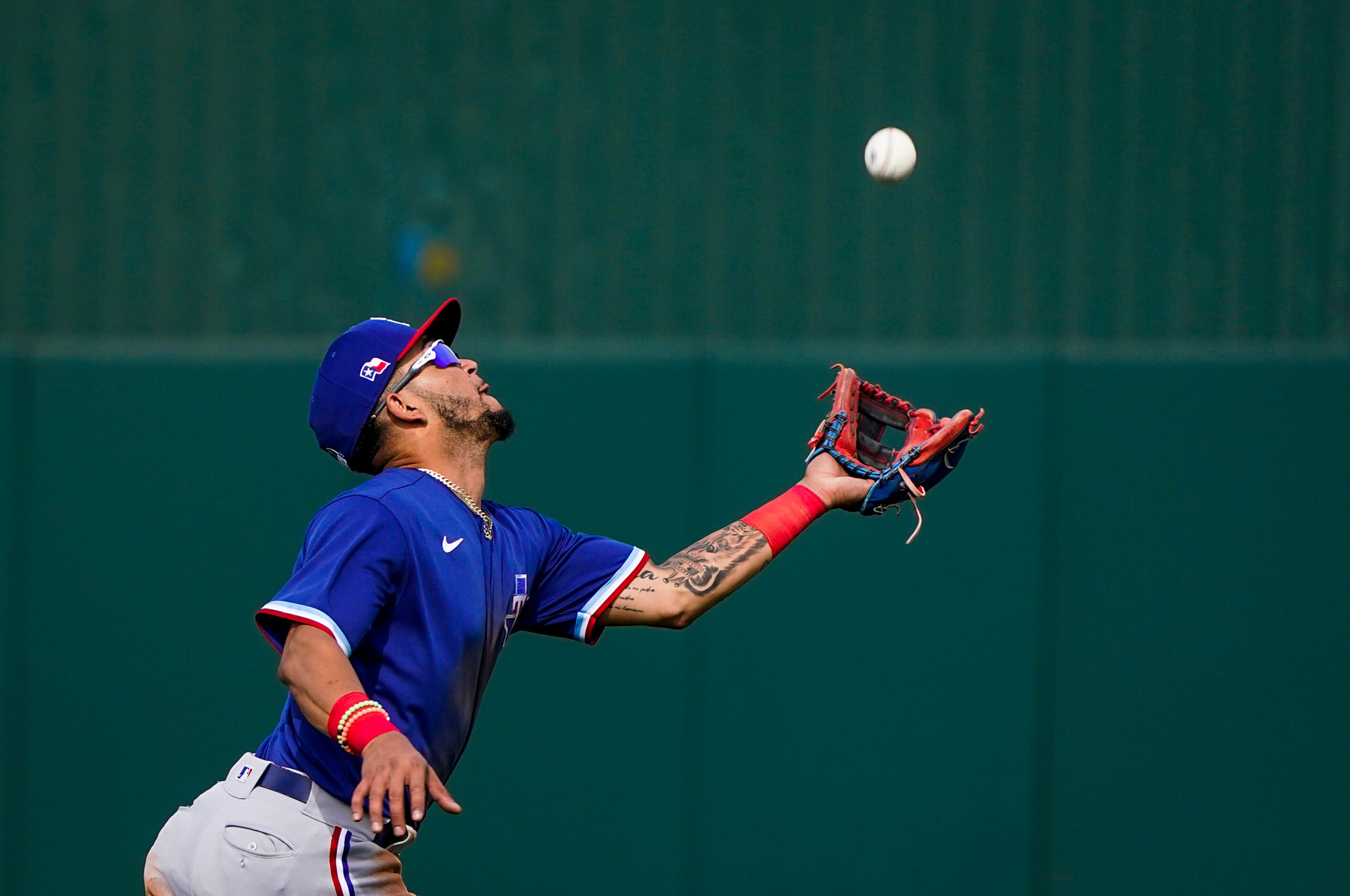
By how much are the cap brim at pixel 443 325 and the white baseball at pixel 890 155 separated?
1.47 metres

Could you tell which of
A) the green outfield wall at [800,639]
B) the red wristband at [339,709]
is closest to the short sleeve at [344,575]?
the red wristband at [339,709]

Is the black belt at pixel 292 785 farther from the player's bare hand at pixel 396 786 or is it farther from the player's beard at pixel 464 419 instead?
the player's beard at pixel 464 419

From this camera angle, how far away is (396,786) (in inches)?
82.3

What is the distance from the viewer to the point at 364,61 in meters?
5.20

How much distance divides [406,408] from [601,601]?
1.96 feet

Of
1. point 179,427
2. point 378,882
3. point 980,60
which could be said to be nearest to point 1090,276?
point 980,60

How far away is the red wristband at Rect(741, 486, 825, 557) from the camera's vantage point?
3.01m

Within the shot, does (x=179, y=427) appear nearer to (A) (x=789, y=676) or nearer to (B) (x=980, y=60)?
(A) (x=789, y=676)

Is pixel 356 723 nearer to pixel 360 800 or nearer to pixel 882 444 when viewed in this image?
pixel 360 800

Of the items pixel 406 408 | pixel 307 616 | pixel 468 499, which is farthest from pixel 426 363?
pixel 307 616

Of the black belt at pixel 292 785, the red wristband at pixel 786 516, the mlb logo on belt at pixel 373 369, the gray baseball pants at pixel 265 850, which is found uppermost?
the mlb logo on belt at pixel 373 369

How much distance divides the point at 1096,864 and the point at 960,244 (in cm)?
253

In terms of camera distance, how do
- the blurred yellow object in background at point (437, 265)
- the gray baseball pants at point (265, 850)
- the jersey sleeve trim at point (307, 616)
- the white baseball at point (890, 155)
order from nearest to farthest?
the jersey sleeve trim at point (307, 616), the gray baseball pants at point (265, 850), the white baseball at point (890, 155), the blurred yellow object in background at point (437, 265)

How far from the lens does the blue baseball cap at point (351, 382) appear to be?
2785mm
